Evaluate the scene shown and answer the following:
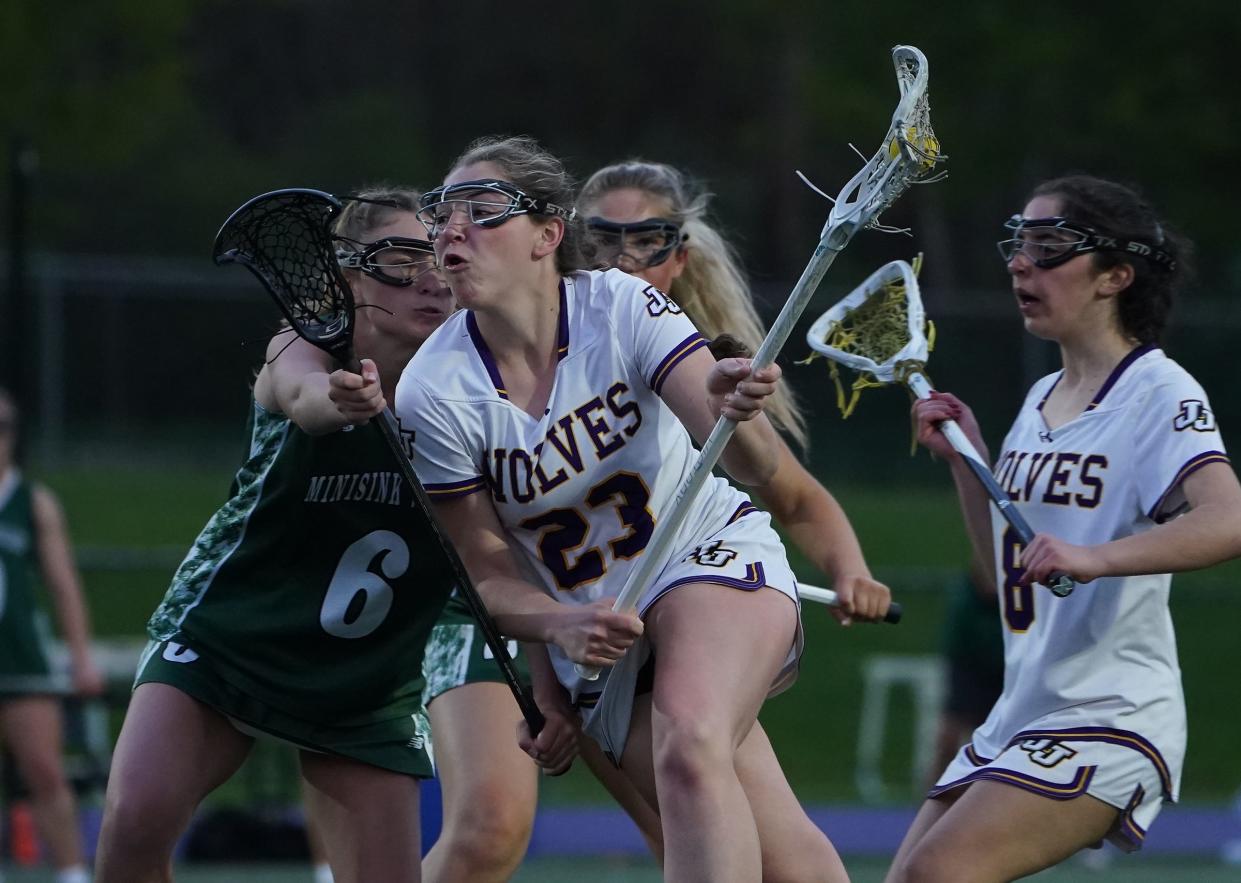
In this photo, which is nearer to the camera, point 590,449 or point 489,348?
point 590,449

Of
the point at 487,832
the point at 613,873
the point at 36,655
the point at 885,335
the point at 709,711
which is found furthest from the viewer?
the point at 613,873

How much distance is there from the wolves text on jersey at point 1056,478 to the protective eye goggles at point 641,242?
1.06m

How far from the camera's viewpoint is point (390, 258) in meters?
4.27

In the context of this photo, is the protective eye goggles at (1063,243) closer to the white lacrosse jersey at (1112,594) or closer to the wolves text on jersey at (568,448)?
the white lacrosse jersey at (1112,594)

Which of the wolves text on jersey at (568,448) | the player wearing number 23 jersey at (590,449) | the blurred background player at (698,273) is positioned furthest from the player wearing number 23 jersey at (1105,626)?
the wolves text on jersey at (568,448)

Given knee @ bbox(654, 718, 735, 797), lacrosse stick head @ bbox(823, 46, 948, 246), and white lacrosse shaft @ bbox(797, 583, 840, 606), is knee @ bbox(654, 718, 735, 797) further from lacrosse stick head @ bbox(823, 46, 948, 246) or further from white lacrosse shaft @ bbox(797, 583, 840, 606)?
lacrosse stick head @ bbox(823, 46, 948, 246)

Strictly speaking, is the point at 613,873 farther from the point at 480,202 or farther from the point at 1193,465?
the point at 480,202

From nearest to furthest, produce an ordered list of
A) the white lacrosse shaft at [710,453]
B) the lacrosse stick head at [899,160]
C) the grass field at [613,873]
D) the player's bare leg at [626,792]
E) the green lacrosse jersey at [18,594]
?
1. the lacrosse stick head at [899,160]
2. the white lacrosse shaft at [710,453]
3. the player's bare leg at [626,792]
4. the green lacrosse jersey at [18,594]
5. the grass field at [613,873]

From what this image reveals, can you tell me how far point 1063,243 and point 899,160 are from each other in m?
0.93

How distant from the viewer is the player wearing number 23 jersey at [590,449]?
12.8 ft

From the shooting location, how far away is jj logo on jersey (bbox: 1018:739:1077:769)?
158 inches

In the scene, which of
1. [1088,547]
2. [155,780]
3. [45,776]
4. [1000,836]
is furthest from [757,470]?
[45,776]

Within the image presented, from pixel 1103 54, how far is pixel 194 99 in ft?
42.2

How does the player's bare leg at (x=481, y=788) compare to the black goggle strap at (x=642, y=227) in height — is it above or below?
below
